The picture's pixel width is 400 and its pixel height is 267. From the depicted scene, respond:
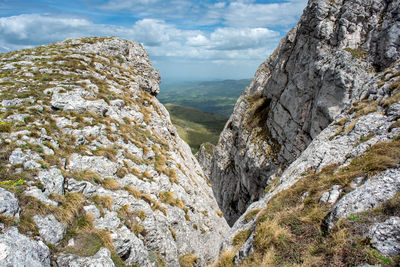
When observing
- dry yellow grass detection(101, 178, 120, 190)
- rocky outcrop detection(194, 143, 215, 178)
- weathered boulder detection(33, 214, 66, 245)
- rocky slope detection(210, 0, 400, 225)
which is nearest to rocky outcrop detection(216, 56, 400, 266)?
rocky slope detection(210, 0, 400, 225)

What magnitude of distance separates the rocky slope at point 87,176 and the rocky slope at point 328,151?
201 inches

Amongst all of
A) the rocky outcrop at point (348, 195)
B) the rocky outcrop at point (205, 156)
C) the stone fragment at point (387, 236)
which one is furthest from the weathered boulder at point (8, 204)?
the rocky outcrop at point (205, 156)

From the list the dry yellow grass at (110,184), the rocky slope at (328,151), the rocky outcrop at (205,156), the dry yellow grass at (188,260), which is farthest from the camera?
the rocky outcrop at (205,156)

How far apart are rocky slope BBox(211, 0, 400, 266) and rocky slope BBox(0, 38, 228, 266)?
16.7 ft

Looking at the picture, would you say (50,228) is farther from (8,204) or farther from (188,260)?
(188,260)

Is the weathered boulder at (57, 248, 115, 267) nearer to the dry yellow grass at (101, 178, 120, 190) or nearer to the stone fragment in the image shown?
the dry yellow grass at (101, 178, 120, 190)

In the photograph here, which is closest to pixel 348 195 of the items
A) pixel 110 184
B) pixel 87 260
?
pixel 87 260

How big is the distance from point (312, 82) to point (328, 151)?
22.3 m

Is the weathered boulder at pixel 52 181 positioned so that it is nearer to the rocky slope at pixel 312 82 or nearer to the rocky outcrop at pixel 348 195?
the rocky outcrop at pixel 348 195

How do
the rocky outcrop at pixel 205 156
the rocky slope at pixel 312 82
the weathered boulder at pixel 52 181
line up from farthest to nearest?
the rocky outcrop at pixel 205 156, the rocky slope at pixel 312 82, the weathered boulder at pixel 52 181

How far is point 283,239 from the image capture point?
923 centimetres

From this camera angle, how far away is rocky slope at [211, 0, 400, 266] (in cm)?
794

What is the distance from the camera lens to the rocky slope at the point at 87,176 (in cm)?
848

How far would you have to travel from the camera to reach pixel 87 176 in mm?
12312
